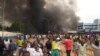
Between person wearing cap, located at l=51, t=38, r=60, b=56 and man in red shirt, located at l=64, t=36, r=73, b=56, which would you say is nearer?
person wearing cap, located at l=51, t=38, r=60, b=56

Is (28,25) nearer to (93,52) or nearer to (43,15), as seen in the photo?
(43,15)

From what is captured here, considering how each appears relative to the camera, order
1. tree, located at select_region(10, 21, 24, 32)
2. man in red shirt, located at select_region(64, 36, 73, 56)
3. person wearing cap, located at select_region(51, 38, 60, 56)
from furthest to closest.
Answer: tree, located at select_region(10, 21, 24, 32) → man in red shirt, located at select_region(64, 36, 73, 56) → person wearing cap, located at select_region(51, 38, 60, 56)

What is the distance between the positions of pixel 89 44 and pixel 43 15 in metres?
67.2

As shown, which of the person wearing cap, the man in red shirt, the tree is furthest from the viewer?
the tree

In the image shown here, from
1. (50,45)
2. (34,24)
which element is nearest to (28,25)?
(34,24)

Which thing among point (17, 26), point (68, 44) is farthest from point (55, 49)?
point (17, 26)

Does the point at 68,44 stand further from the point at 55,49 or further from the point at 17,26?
the point at 17,26

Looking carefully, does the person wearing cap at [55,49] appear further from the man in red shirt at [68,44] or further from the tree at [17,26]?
the tree at [17,26]

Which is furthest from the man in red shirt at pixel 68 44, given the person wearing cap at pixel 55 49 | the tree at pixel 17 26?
the tree at pixel 17 26

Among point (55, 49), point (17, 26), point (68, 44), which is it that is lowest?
point (55, 49)

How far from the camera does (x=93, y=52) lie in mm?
21734

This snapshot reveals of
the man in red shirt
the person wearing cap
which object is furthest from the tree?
the person wearing cap

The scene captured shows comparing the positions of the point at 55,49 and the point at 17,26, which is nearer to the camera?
the point at 55,49

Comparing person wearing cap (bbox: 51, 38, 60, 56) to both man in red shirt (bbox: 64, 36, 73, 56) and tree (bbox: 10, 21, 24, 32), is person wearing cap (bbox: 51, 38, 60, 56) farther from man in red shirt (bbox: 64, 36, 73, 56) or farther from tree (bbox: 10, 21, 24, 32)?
tree (bbox: 10, 21, 24, 32)
